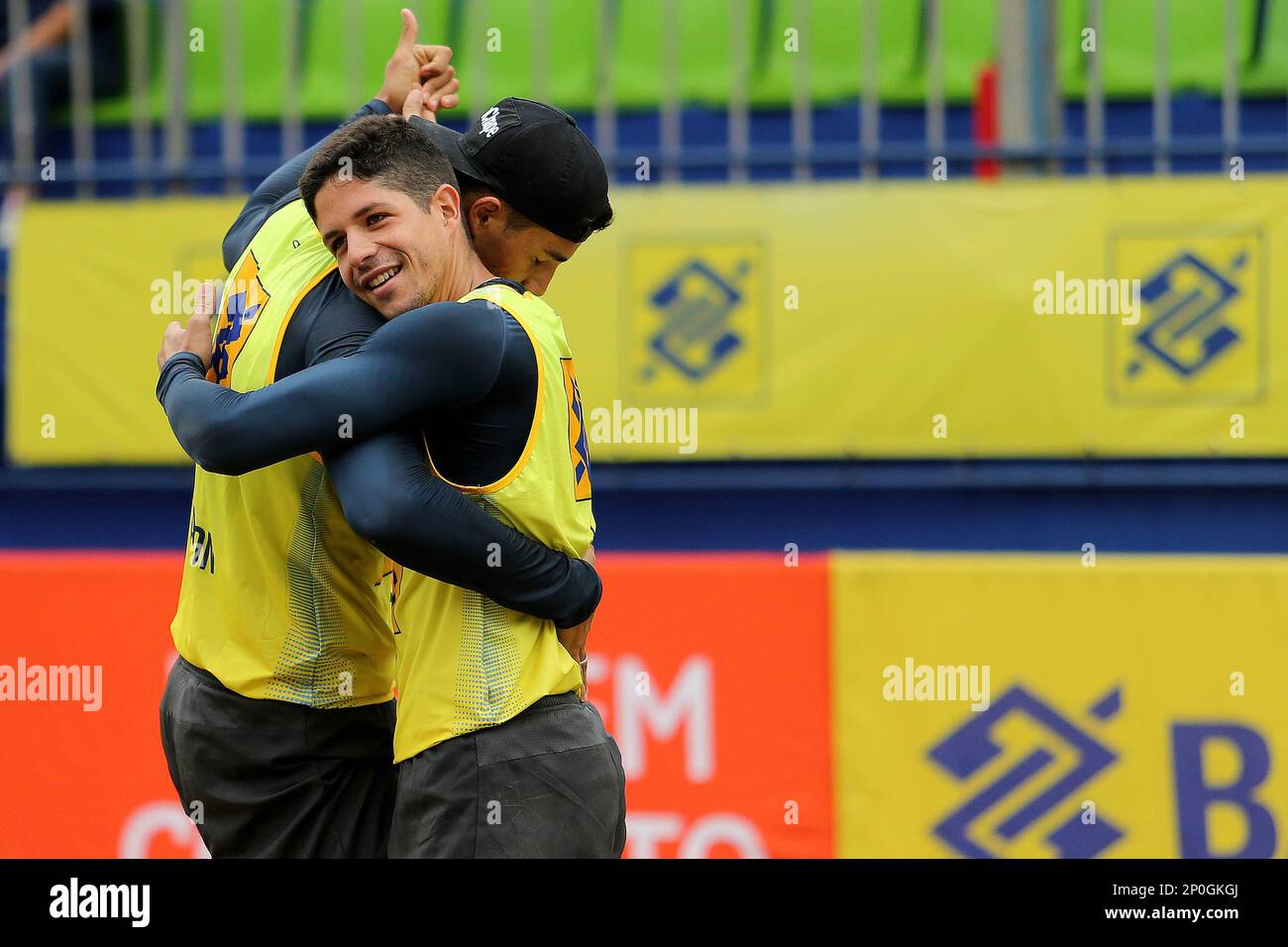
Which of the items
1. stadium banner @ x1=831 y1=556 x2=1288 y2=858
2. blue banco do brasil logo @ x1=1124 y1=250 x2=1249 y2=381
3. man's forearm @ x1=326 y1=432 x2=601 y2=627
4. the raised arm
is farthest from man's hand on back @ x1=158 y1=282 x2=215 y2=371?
blue banco do brasil logo @ x1=1124 y1=250 x2=1249 y2=381

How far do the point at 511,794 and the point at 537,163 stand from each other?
1.18 meters

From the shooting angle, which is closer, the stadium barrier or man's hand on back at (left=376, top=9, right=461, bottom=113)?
man's hand on back at (left=376, top=9, right=461, bottom=113)

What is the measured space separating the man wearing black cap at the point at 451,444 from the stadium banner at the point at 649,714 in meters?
2.28

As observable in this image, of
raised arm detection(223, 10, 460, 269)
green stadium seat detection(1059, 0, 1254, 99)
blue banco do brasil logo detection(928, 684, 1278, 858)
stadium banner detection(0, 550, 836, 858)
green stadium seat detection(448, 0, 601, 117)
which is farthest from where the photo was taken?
green stadium seat detection(448, 0, 601, 117)

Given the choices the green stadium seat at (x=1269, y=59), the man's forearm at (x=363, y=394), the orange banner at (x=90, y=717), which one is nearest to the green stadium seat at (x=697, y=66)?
the green stadium seat at (x=1269, y=59)

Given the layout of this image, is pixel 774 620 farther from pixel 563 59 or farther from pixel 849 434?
pixel 563 59

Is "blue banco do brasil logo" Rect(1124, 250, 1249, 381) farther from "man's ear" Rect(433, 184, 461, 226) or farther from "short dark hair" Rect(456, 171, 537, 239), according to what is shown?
"man's ear" Rect(433, 184, 461, 226)

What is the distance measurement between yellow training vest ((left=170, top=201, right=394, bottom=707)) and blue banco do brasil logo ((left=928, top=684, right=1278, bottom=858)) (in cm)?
274

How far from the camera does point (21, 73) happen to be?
902cm

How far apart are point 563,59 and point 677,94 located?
29.5 inches

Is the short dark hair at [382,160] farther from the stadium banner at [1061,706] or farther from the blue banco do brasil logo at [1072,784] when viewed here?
the blue banco do brasil logo at [1072,784]

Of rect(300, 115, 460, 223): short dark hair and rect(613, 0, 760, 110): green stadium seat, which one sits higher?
rect(613, 0, 760, 110): green stadium seat

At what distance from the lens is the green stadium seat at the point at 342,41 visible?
28.8ft

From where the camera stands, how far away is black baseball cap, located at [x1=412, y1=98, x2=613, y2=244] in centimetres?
280
